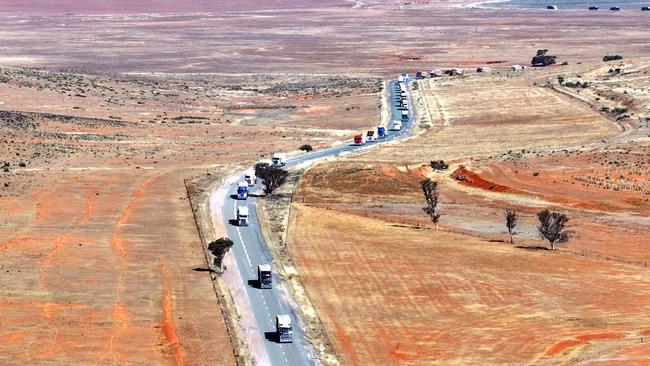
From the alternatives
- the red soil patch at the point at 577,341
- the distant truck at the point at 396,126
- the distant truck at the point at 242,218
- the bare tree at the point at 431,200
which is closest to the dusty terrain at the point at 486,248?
the red soil patch at the point at 577,341

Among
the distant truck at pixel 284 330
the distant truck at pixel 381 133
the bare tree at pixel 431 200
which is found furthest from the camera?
the distant truck at pixel 381 133

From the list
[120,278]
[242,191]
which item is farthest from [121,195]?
[120,278]

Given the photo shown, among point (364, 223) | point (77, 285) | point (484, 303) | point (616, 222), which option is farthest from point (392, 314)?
point (616, 222)

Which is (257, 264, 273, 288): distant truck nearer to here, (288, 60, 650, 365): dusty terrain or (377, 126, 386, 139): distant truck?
(288, 60, 650, 365): dusty terrain

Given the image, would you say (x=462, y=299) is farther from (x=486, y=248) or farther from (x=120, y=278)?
(x=120, y=278)

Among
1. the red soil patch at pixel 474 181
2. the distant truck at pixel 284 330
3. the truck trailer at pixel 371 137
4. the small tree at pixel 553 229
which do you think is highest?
the distant truck at pixel 284 330

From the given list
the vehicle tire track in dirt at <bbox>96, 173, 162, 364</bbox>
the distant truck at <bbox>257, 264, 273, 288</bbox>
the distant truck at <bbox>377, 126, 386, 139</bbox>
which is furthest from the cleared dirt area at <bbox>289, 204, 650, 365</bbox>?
the distant truck at <bbox>377, 126, 386, 139</bbox>

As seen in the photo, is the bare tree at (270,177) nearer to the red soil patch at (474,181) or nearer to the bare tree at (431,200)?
the bare tree at (431,200)
